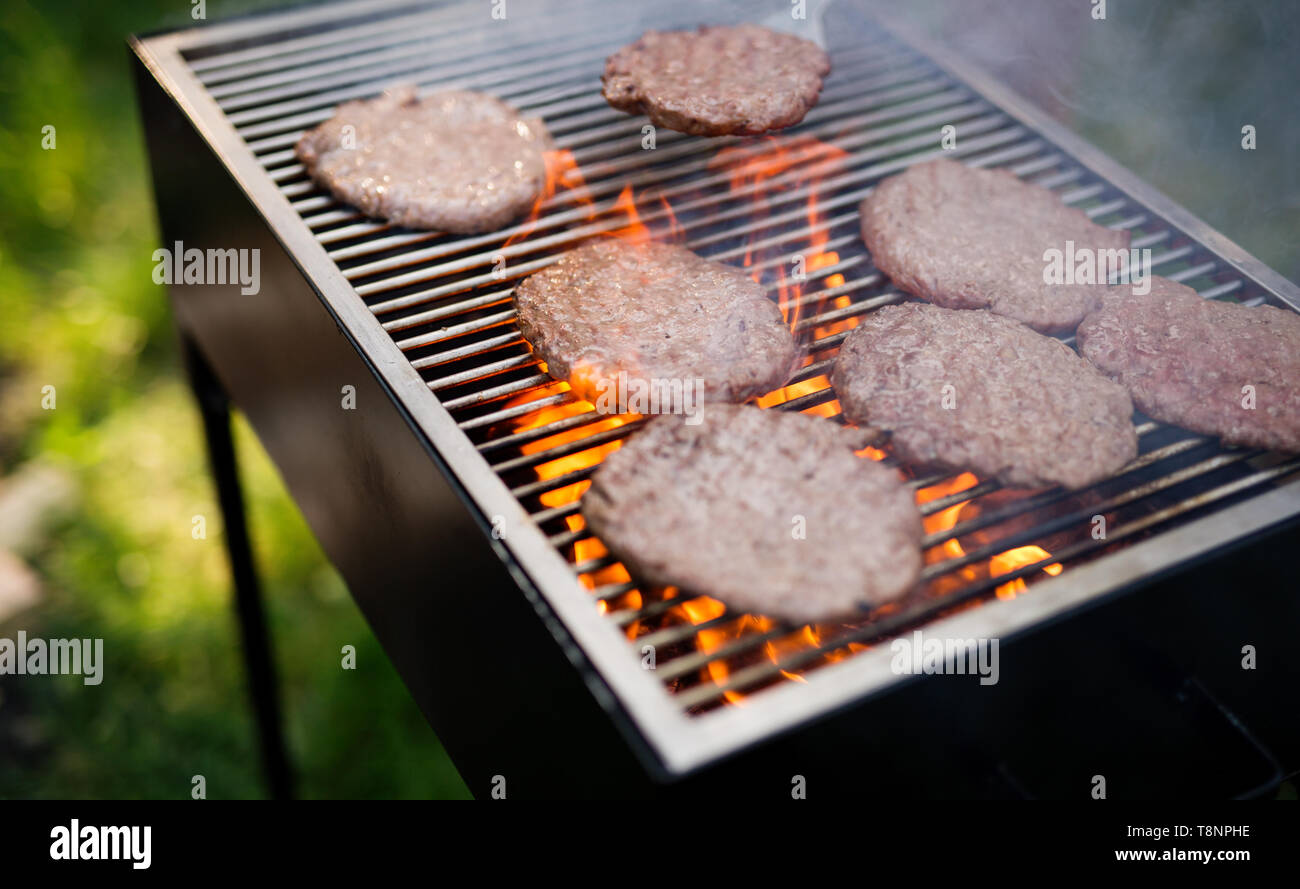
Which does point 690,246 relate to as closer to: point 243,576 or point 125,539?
point 243,576

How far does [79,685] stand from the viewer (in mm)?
4969

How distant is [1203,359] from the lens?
97.5 inches

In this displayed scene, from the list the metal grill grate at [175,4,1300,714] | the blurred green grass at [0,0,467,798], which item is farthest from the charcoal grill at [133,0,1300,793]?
the blurred green grass at [0,0,467,798]

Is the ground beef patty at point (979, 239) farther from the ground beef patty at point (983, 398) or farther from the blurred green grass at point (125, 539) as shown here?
the blurred green grass at point (125, 539)

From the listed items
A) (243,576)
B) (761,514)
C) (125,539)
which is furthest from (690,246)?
(125,539)

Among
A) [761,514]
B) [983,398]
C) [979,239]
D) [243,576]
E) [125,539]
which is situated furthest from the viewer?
[125,539]

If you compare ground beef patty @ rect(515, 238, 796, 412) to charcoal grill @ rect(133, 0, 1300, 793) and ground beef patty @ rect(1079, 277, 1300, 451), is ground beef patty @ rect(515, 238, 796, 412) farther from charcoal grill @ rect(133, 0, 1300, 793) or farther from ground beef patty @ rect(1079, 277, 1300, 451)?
ground beef patty @ rect(1079, 277, 1300, 451)

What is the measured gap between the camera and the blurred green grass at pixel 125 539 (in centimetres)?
482

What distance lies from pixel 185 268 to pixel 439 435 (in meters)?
1.93

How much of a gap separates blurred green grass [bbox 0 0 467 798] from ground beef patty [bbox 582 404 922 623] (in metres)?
3.16

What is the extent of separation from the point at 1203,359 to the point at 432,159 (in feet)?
7.00

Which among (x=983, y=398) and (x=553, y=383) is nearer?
(x=983, y=398)

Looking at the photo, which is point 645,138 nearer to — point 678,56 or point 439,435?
point 678,56
